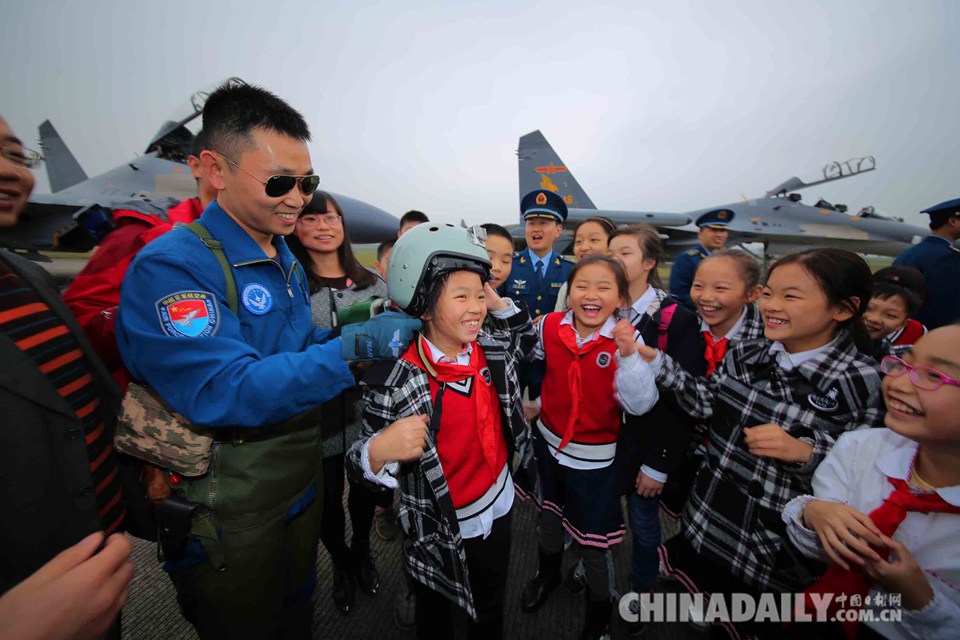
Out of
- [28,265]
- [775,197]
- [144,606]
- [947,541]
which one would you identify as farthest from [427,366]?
[775,197]

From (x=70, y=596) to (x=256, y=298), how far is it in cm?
98

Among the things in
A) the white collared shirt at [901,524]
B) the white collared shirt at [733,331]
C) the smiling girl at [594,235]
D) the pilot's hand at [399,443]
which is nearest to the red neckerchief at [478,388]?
the pilot's hand at [399,443]

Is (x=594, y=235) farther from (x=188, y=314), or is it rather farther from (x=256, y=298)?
(x=188, y=314)

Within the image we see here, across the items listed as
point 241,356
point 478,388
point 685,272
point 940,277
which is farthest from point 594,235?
point 241,356

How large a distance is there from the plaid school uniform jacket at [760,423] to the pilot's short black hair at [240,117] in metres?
2.20

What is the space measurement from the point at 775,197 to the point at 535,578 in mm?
15429

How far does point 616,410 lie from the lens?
2182 millimetres

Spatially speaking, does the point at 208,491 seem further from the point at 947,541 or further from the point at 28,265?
the point at 947,541

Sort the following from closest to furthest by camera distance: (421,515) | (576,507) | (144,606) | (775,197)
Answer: (421,515) < (576,507) < (144,606) < (775,197)

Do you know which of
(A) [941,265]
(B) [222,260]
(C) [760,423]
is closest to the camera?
(B) [222,260]

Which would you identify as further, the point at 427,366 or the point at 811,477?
the point at 427,366

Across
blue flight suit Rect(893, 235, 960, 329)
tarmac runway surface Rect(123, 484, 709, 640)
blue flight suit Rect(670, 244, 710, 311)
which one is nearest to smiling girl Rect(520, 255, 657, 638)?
tarmac runway surface Rect(123, 484, 709, 640)

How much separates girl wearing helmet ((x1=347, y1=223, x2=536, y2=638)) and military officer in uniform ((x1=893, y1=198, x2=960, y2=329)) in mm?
4852

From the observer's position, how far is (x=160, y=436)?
1.25 m
